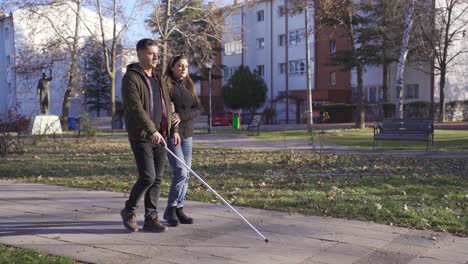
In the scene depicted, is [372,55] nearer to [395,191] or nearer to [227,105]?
[227,105]

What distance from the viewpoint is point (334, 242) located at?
16.5 ft

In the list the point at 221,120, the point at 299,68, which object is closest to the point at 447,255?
the point at 221,120

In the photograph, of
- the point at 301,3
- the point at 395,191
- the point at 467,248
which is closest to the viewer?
the point at 467,248

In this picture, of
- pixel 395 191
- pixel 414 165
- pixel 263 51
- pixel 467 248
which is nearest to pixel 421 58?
pixel 263 51

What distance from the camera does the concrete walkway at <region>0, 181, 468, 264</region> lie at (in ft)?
14.9

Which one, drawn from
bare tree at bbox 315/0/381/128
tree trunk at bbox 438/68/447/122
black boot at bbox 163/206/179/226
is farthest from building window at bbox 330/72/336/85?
black boot at bbox 163/206/179/226

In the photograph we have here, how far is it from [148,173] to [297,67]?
154ft

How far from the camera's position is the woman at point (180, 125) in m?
5.59

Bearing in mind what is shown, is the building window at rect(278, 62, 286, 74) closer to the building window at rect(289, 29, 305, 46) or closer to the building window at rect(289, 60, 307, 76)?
the building window at rect(289, 60, 307, 76)

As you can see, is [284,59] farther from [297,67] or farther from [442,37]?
[442,37]

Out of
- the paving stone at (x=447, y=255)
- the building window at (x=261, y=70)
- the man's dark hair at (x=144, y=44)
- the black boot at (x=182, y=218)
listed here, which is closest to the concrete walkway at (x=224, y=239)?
the paving stone at (x=447, y=255)

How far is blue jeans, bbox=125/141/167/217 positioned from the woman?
0.59 feet

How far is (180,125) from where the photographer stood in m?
5.63

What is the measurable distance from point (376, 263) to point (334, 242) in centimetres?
66
